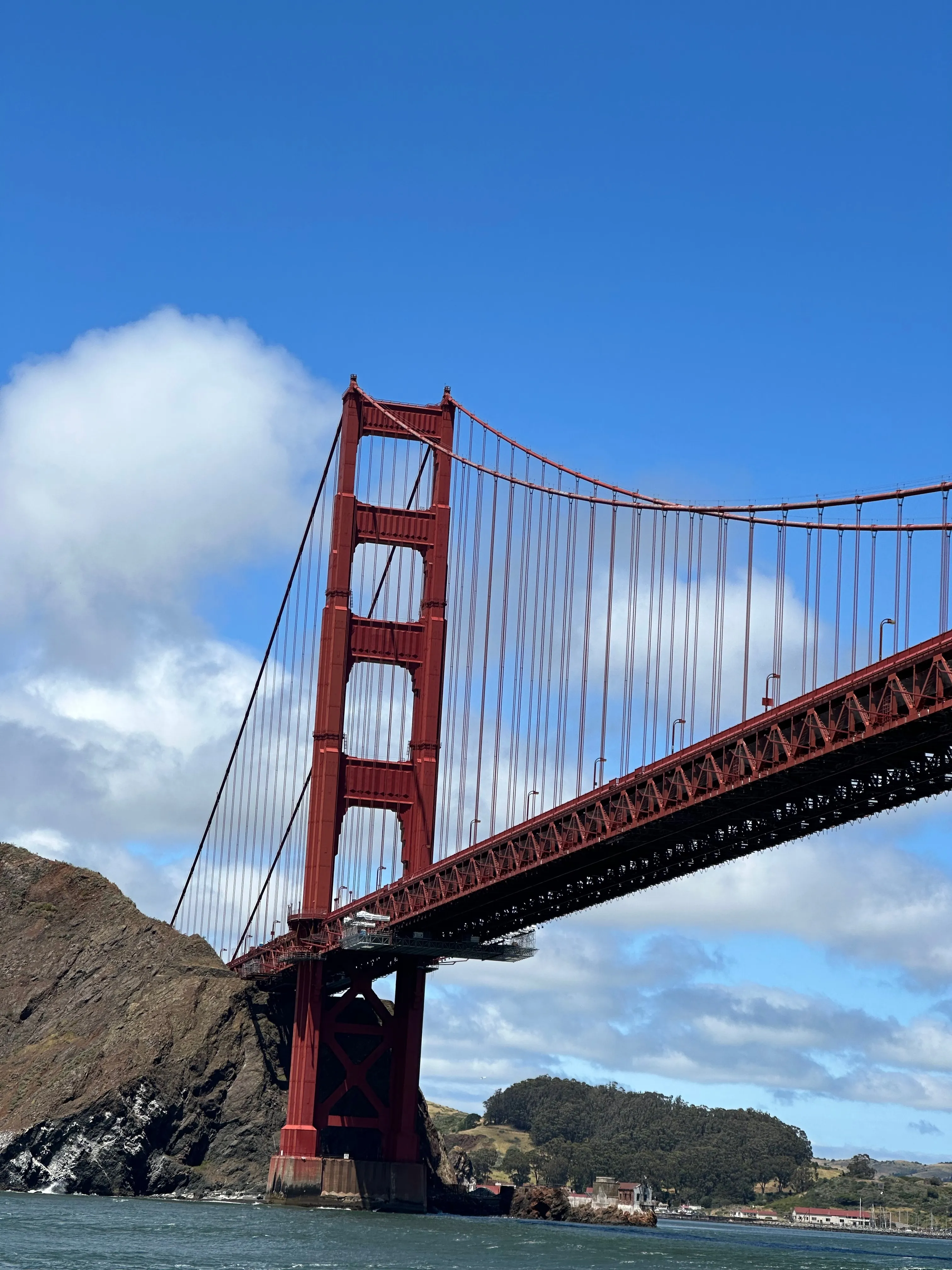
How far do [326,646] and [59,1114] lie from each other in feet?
72.7

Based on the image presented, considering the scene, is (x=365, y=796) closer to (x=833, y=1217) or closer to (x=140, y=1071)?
(x=140, y=1071)

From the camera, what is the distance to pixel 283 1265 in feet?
143

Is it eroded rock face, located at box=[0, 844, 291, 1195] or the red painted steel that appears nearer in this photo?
the red painted steel

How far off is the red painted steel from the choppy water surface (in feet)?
14.7

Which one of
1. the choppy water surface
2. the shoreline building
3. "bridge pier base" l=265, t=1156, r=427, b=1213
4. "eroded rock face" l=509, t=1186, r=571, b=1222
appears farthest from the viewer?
the shoreline building

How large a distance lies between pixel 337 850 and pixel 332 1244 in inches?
995

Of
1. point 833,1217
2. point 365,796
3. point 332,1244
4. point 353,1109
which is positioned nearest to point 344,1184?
point 353,1109

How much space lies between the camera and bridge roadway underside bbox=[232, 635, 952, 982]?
44.8 m

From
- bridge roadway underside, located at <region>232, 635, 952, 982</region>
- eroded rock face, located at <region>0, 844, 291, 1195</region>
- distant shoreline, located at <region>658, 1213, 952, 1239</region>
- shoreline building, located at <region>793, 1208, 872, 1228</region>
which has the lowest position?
distant shoreline, located at <region>658, 1213, 952, 1239</region>

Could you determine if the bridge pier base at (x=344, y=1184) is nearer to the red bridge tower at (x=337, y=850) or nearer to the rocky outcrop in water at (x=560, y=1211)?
the red bridge tower at (x=337, y=850)

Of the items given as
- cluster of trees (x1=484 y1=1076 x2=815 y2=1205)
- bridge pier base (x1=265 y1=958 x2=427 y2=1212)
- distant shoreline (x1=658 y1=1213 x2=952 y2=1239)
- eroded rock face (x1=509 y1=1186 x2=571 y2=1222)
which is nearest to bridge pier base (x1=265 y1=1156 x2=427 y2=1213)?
bridge pier base (x1=265 y1=958 x2=427 y2=1212)

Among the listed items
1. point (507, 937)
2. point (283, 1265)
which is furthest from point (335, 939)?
point (283, 1265)

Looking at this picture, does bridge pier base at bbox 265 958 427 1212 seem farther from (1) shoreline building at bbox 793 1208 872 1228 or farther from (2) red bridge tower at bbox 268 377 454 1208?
(1) shoreline building at bbox 793 1208 872 1228

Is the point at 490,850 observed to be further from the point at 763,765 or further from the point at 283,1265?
the point at 283,1265
